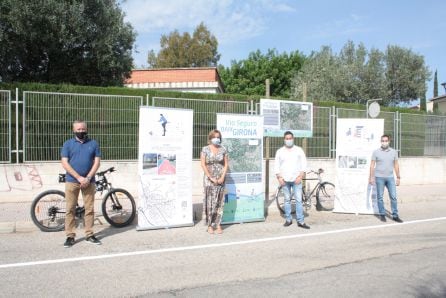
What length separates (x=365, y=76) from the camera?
95.6 feet

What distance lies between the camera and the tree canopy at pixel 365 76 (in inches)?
1134

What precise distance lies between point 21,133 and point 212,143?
587 cm

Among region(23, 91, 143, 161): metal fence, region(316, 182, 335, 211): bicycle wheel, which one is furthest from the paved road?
region(23, 91, 143, 161): metal fence

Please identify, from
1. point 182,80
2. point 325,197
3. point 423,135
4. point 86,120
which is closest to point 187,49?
point 182,80

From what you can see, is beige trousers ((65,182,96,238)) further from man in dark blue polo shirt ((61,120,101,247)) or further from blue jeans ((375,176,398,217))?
blue jeans ((375,176,398,217))

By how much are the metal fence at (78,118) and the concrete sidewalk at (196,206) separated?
5.33ft

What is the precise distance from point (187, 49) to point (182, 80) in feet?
74.3

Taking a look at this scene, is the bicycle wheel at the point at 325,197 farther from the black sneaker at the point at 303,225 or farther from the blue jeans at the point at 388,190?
the black sneaker at the point at 303,225

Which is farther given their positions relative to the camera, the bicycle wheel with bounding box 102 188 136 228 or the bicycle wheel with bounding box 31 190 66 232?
the bicycle wheel with bounding box 102 188 136 228

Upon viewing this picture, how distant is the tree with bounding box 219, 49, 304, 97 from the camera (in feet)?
132

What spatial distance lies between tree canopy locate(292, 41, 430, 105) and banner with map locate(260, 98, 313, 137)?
56.0 feet

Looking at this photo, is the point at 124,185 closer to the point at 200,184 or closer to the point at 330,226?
the point at 200,184

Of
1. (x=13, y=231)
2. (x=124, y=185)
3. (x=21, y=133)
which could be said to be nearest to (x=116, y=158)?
(x=124, y=185)

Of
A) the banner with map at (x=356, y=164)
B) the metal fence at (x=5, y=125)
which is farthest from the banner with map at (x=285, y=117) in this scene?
the metal fence at (x=5, y=125)
